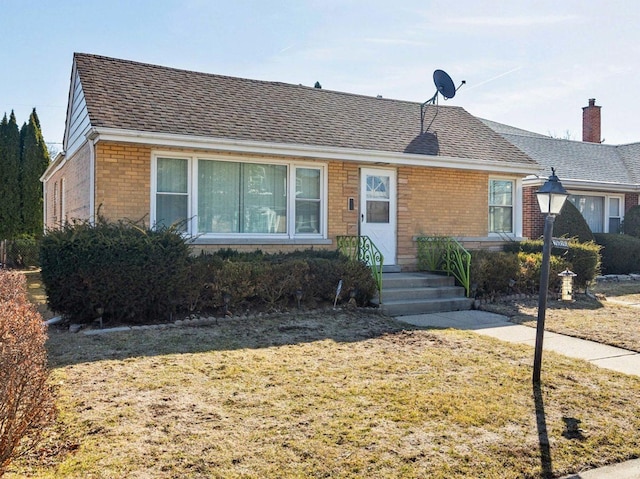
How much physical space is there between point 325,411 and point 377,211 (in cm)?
804

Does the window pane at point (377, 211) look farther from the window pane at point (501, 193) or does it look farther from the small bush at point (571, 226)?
the small bush at point (571, 226)

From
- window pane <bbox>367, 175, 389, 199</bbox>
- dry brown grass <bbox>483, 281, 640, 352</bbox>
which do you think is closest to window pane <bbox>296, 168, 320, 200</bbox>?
window pane <bbox>367, 175, 389, 199</bbox>

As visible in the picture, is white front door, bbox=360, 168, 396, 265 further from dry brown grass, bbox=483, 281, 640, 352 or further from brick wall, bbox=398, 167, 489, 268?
dry brown grass, bbox=483, 281, 640, 352

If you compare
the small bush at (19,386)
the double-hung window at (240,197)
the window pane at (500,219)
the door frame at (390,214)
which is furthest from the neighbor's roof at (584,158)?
the small bush at (19,386)

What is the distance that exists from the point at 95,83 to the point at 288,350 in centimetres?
753

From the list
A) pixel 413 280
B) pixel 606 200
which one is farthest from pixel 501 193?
pixel 606 200

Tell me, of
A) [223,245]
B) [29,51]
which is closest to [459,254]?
[223,245]

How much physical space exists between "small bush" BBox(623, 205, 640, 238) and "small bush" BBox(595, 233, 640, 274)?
4.86ft

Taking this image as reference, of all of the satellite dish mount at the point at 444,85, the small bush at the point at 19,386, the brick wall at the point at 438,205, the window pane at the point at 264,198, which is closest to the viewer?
the small bush at the point at 19,386

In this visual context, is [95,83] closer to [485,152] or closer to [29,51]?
[29,51]

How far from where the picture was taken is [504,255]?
11.2 meters

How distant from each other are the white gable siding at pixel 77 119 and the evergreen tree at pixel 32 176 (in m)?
9.10

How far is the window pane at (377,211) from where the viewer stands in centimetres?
1203

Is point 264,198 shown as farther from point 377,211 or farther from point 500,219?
point 500,219
